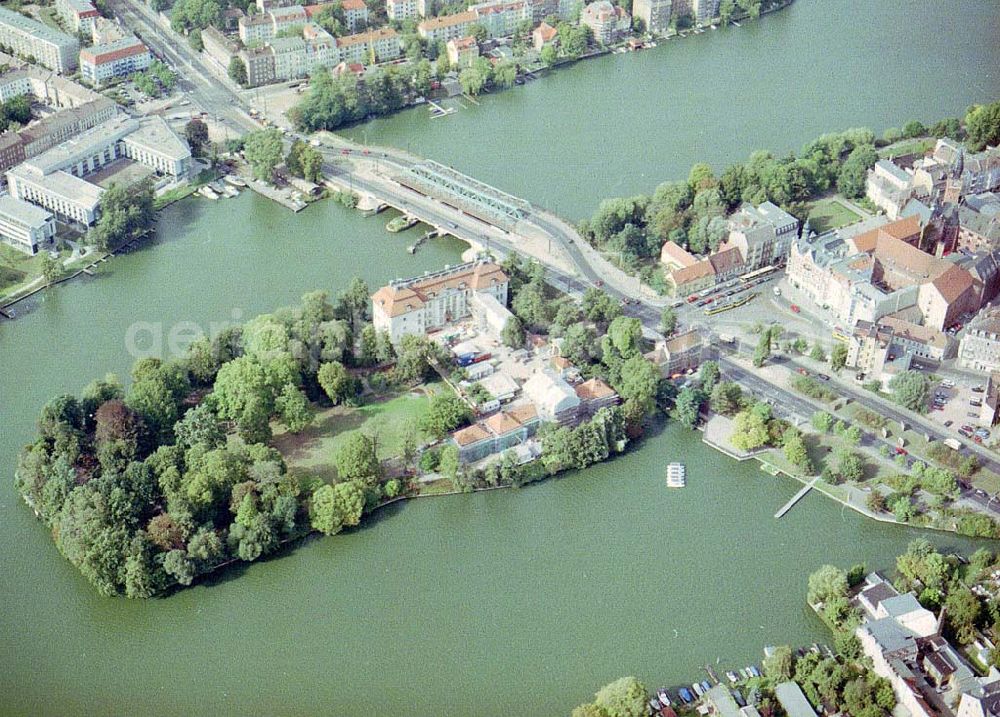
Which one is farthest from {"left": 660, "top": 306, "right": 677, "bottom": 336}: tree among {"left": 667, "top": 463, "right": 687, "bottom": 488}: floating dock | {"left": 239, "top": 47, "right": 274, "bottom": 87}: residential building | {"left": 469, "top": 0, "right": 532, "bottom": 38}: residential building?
{"left": 469, "top": 0, "right": 532, "bottom": 38}: residential building

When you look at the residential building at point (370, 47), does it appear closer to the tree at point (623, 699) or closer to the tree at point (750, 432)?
the tree at point (750, 432)

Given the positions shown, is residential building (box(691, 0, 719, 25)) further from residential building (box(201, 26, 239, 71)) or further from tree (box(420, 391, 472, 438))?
tree (box(420, 391, 472, 438))

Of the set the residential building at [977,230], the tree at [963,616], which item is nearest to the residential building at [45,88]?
the residential building at [977,230]

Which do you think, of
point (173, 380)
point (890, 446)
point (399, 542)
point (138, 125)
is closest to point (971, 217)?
point (890, 446)

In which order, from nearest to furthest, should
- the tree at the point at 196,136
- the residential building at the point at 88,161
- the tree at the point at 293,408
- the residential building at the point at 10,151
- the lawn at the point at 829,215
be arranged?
the tree at the point at 293,408, the residential building at the point at 88,161, the lawn at the point at 829,215, the residential building at the point at 10,151, the tree at the point at 196,136

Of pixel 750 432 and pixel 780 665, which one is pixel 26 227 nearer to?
pixel 750 432

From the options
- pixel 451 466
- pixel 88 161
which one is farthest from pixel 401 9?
pixel 451 466

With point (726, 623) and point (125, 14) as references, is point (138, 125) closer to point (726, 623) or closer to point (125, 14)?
point (125, 14)
